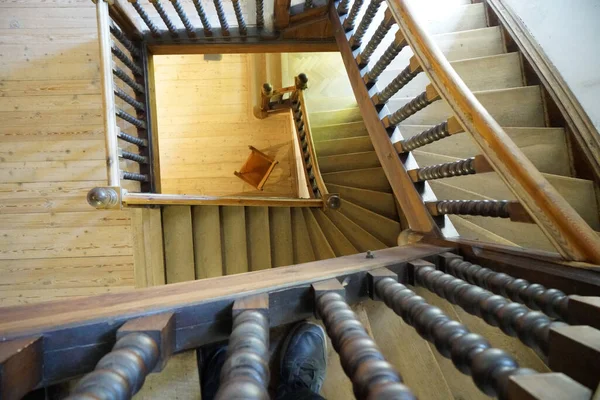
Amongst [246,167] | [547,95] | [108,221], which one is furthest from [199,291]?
[246,167]

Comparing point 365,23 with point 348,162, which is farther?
point 348,162

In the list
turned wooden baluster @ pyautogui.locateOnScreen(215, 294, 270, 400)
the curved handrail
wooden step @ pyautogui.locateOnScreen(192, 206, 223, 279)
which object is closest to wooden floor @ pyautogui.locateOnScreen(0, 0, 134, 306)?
wooden step @ pyautogui.locateOnScreen(192, 206, 223, 279)

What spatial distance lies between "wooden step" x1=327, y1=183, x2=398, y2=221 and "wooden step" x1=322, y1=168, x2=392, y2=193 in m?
0.10

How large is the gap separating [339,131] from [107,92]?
218cm

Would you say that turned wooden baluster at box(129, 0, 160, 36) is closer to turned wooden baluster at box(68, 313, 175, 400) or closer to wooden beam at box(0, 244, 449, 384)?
wooden beam at box(0, 244, 449, 384)

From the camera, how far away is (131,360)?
1.83 ft

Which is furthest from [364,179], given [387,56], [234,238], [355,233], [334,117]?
[387,56]

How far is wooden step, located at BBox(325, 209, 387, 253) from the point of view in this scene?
→ 255 centimetres

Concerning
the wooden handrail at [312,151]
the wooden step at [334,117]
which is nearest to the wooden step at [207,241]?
the wooden handrail at [312,151]

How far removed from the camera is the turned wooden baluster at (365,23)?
5.85 ft

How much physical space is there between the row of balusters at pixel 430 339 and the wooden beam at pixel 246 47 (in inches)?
90.1

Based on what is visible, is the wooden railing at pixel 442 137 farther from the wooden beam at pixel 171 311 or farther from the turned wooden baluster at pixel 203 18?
the turned wooden baluster at pixel 203 18

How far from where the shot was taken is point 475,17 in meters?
2.38

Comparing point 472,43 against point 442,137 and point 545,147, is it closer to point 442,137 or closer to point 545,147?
point 545,147
